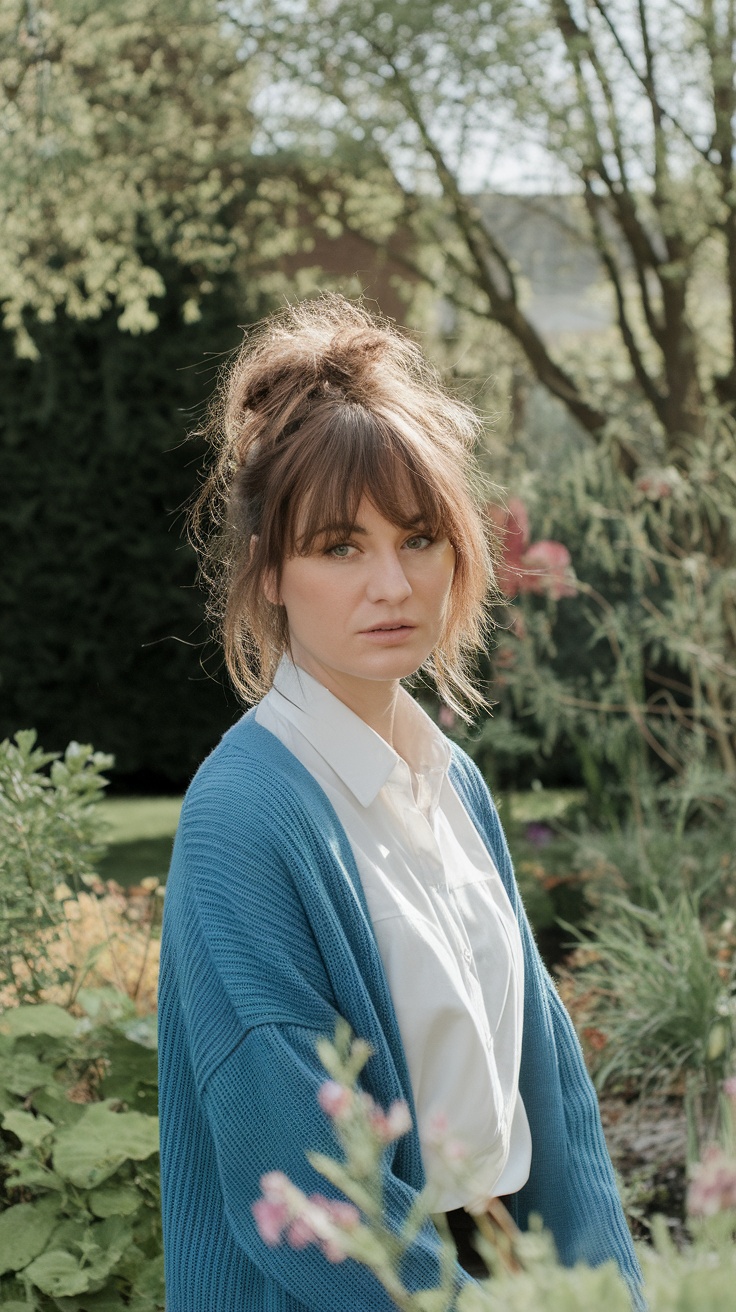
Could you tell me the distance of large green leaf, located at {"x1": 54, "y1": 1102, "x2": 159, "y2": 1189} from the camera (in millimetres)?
2063

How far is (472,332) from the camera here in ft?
32.8

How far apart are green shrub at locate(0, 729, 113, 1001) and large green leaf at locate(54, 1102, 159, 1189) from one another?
35 cm

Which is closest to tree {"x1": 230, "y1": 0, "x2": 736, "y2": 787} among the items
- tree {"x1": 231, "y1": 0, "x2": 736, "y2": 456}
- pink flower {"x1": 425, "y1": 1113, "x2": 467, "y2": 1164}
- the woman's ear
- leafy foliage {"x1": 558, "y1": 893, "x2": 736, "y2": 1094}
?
tree {"x1": 231, "y1": 0, "x2": 736, "y2": 456}

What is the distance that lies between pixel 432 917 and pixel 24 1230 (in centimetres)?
109

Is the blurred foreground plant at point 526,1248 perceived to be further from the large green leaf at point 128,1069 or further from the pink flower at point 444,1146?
the large green leaf at point 128,1069

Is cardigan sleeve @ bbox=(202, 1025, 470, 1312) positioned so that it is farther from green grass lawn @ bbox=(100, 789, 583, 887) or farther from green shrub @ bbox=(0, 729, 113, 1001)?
green grass lawn @ bbox=(100, 789, 583, 887)

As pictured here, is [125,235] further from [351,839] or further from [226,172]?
[351,839]

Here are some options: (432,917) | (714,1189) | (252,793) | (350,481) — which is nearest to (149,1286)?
(432,917)

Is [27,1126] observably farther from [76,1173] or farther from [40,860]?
[40,860]

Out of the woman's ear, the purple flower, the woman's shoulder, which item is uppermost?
the woman's ear

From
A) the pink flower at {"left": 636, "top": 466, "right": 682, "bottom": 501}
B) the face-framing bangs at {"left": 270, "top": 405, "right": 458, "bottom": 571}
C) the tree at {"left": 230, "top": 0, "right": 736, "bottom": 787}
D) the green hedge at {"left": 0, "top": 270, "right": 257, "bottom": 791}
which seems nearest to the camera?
the face-framing bangs at {"left": 270, "top": 405, "right": 458, "bottom": 571}

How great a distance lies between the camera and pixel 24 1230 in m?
2.10

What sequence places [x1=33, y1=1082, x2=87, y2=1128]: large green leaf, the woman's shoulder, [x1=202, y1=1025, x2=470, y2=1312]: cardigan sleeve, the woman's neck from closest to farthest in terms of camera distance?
[x1=202, y1=1025, x2=470, y2=1312]: cardigan sleeve → the woman's shoulder → the woman's neck → [x1=33, y1=1082, x2=87, y2=1128]: large green leaf

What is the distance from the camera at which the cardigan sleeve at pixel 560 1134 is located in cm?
163
